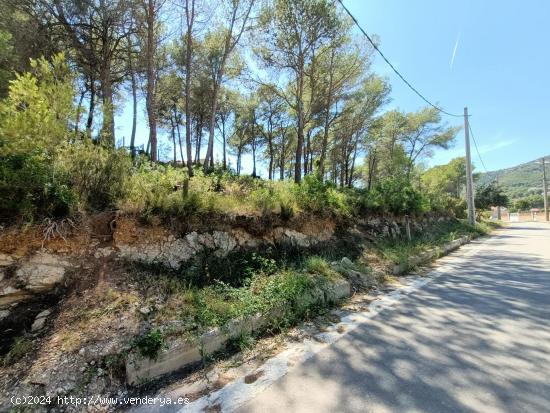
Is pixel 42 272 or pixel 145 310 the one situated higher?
pixel 42 272

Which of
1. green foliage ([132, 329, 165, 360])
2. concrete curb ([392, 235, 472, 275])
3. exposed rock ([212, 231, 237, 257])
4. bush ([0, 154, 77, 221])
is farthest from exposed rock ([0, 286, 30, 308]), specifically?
concrete curb ([392, 235, 472, 275])

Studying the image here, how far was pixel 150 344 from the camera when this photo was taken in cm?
320

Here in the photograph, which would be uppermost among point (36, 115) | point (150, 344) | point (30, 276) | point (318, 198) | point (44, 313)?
point (36, 115)

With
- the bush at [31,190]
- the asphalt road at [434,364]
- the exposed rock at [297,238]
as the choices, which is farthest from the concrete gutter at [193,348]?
the exposed rock at [297,238]

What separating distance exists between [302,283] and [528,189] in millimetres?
118234

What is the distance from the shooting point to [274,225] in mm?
6871

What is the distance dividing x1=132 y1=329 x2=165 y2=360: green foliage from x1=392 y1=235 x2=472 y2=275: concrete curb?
566 centimetres

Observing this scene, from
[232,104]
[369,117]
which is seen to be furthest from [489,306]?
[232,104]

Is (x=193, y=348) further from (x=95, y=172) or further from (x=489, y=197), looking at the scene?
(x=489, y=197)

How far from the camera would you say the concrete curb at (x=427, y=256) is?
7645 millimetres

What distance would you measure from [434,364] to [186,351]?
7.95ft

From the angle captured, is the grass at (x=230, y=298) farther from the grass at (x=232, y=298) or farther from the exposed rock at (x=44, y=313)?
the exposed rock at (x=44, y=313)

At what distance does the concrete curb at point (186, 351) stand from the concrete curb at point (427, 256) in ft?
14.2

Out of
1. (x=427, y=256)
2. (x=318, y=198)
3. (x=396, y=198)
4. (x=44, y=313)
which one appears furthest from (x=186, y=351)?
(x=396, y=198)
